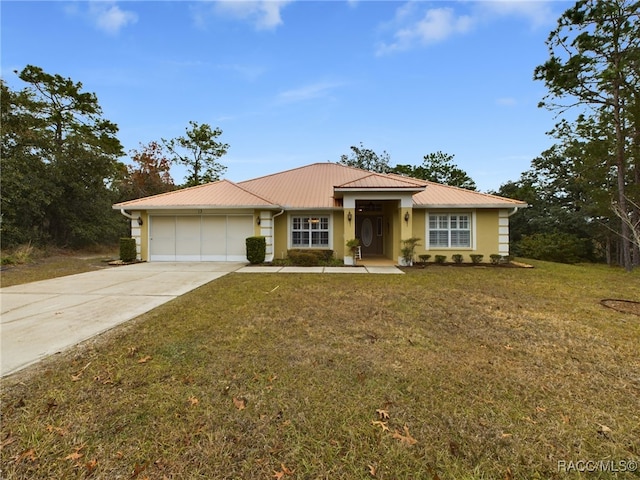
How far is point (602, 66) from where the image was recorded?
13.4 metres

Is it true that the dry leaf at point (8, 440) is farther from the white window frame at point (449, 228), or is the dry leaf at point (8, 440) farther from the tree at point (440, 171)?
the tree at point (440, 171)

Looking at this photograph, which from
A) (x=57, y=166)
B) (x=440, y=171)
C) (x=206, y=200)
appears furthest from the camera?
(x=440, y=171)

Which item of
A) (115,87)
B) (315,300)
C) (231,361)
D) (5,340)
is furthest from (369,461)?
(115,87)

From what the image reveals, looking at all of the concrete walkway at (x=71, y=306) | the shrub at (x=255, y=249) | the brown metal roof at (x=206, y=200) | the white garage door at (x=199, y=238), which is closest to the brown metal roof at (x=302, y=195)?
the brown metal roof at (x=206, y=200)

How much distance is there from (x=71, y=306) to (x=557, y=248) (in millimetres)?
29850

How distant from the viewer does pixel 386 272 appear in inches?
392

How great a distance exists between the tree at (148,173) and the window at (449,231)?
2351 centimetres

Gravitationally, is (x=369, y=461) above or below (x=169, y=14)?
below

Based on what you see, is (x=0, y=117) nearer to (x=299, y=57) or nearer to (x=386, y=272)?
(x=299, y=57)

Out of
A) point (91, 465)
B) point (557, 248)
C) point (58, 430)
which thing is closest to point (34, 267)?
point (58, 430)

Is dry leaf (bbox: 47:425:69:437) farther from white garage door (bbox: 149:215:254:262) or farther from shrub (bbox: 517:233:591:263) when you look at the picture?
shrub (bbox: 517:233:591:263)

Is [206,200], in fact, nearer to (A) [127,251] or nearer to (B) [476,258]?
(A) [127,251]

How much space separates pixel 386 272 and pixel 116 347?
319 inches

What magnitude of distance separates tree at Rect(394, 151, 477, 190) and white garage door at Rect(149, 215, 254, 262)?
24420 mm
